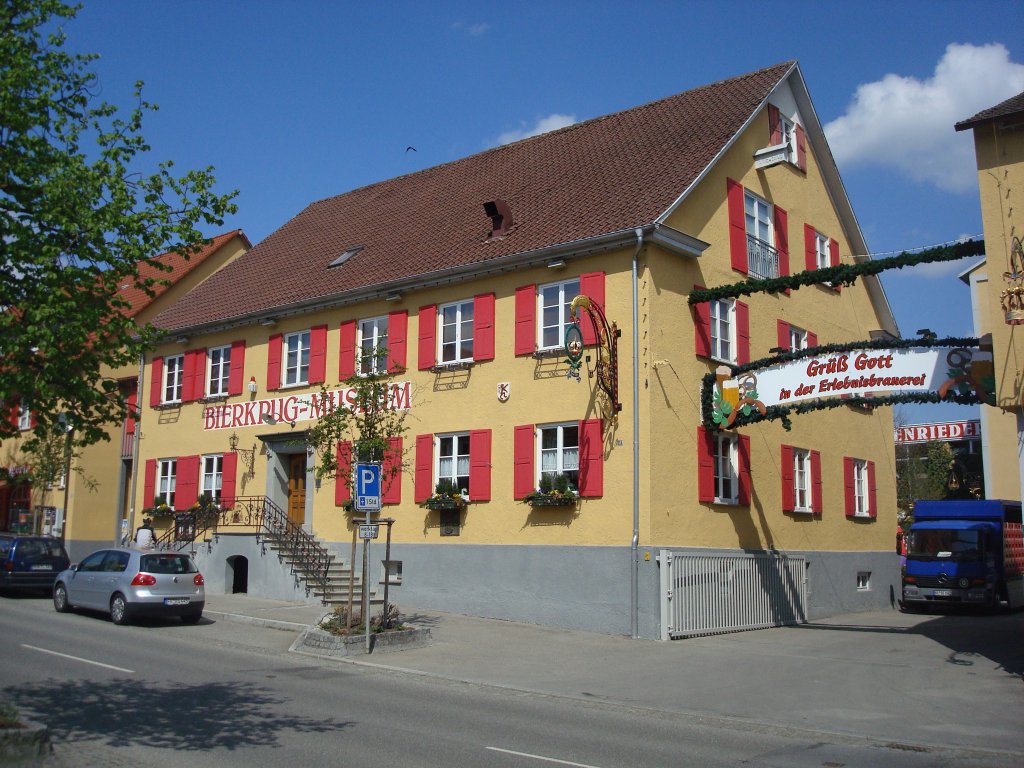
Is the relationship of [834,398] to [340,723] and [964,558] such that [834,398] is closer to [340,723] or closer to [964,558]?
[340,723]

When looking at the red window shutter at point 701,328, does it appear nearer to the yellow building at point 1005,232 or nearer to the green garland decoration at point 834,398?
the green garland decoration at point 834,398

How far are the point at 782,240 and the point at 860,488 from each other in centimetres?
761

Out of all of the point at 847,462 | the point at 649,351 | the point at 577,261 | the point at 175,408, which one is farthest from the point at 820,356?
the point at 175,408

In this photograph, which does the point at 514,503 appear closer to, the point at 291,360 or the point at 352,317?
the point at 352,317

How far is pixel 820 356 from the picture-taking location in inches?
685

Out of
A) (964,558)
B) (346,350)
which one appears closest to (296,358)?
(346,350)

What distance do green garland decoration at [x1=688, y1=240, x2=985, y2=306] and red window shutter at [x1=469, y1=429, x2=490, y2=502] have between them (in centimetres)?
511

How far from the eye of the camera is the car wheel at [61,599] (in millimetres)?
19969

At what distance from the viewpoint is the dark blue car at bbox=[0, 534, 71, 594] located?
22938 millimetres

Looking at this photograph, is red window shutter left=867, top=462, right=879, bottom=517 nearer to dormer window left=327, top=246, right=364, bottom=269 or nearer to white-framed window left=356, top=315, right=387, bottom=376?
white-framed window left=356, top=315, right=387, bottom=376

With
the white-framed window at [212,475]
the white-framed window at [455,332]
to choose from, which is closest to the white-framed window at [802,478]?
the white-framed window at [455,332]

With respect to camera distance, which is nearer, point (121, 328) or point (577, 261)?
point (121, 328)

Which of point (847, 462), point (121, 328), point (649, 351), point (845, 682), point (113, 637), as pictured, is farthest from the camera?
point (847, 462)

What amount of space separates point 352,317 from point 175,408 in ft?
24.7
